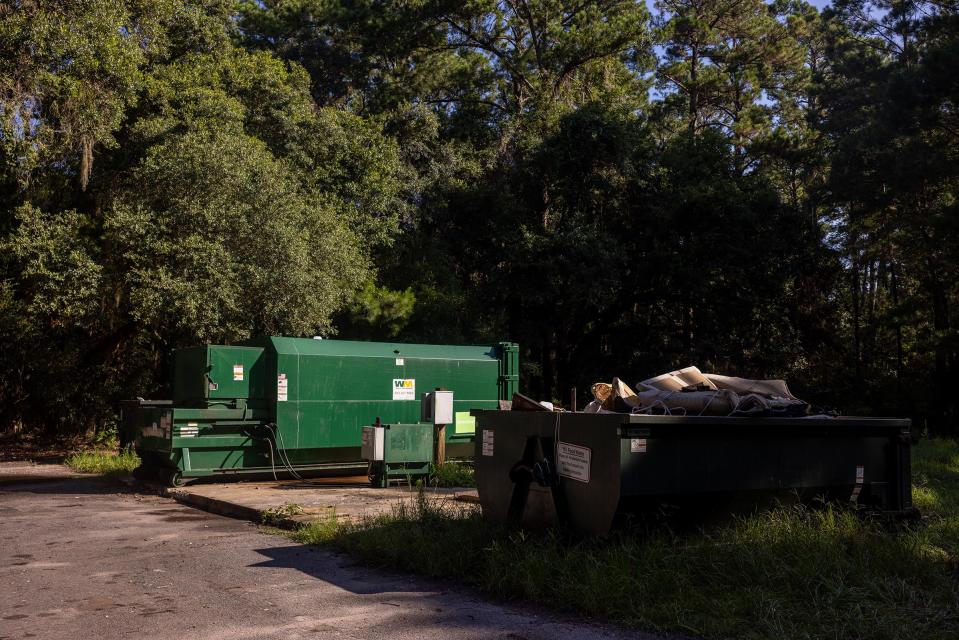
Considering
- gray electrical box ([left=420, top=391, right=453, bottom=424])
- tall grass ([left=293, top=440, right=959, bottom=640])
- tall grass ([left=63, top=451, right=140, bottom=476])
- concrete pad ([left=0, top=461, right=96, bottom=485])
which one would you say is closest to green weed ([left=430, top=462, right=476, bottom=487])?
gray electrical box ([left=420, top=391, right=453, bottom=424])

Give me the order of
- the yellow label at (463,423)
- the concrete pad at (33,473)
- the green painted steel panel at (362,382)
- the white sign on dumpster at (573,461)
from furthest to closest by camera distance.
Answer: the yellow label at (463,423)
the concrete pad at (33,473)
the green painted steel panel at (362,382)
the white sign on dumpster at (573,461)

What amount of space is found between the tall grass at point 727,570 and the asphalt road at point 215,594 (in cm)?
25

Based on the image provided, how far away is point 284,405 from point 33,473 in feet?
19.3

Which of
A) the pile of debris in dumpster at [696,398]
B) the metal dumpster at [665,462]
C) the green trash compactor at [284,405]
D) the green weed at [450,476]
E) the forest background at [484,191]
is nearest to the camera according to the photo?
the metal dumpster at [665,462]

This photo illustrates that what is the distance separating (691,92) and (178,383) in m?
31.5

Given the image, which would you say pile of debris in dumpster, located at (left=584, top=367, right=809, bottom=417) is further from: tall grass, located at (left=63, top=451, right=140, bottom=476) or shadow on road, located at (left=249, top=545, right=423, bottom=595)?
tall grass, located at (left=63, top=451, right=140, bottom=476)

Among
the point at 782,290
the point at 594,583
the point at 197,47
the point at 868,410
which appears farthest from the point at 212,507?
the point at 868,410

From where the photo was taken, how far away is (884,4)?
3462cm

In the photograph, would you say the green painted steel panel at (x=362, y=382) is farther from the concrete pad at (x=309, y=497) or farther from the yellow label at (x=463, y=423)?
the concrete pad at (x=309, y=497)

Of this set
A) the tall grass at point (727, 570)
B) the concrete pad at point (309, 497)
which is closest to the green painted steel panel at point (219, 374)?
the concrete pad at point (309, 497)

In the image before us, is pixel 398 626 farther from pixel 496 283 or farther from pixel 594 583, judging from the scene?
pixel 496 283

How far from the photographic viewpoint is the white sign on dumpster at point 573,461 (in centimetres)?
693

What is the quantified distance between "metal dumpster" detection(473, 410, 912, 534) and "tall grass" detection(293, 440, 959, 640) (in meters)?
0.24

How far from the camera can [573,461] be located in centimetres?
706
